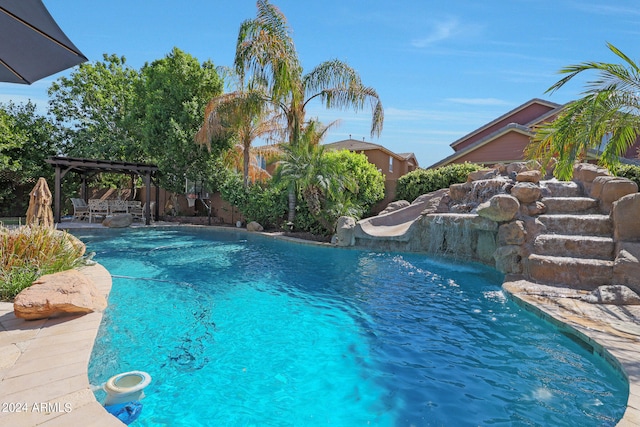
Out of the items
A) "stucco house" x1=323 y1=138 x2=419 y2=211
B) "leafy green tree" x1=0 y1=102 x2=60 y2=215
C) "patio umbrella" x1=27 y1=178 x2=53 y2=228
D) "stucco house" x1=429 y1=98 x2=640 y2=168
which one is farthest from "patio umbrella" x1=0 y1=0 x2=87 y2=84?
"stucco house" x1=323 y1=138 x2=419 y2=211

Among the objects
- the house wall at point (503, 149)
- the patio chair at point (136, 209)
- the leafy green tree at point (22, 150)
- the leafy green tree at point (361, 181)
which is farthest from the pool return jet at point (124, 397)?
the leafy green tree at point (22, 150)

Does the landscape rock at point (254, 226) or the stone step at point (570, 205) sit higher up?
the stone step at point (570, 205)

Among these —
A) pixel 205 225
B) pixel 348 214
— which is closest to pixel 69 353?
pixel 348 214

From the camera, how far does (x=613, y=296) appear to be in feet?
18.5

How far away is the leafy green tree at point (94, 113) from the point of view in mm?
22109

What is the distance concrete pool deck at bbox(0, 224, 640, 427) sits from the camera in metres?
2.38

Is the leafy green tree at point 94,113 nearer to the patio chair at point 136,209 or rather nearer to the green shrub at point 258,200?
the patio chair at point 136,209

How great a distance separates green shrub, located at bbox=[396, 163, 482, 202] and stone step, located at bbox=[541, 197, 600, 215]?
5815 mm

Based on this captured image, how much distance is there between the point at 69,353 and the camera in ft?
10.7

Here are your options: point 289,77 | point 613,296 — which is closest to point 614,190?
point 613,296

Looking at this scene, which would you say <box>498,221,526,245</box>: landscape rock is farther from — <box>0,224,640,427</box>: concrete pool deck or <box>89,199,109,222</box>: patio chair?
<box>89,199,109,222</box>: patio chair

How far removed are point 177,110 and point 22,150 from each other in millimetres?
9925

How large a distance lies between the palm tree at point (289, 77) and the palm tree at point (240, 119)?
0.87 meters

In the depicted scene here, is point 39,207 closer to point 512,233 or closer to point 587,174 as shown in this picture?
point 512,233
